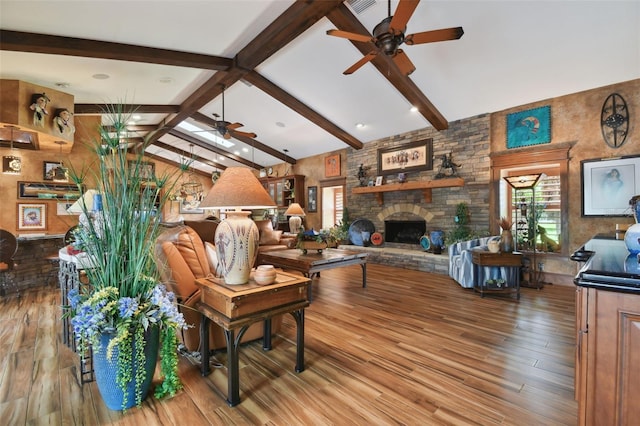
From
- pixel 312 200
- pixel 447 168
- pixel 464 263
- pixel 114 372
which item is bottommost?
pixel 114 372

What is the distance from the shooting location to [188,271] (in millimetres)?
2264

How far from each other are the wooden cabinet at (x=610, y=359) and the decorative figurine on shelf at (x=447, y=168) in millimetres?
4807

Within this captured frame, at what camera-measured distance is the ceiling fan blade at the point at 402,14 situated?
235cm

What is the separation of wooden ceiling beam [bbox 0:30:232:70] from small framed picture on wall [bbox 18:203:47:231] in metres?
→ 3.55

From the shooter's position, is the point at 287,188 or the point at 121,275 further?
the point at 287,188

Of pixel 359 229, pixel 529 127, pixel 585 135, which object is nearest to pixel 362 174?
pixel 359 229

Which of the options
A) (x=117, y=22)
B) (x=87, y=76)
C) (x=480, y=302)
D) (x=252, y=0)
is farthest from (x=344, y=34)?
(x=87, y=76)

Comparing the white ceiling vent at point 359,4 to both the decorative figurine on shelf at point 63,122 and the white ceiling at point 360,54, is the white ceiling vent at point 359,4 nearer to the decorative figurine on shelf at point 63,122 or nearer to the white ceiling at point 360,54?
the white ceiling at point 360,54

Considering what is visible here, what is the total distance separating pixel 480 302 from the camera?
365 cm

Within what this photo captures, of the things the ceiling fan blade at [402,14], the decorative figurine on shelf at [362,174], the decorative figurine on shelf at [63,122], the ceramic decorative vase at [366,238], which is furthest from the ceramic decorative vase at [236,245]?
the decorative figurine on shelf at [362,174]

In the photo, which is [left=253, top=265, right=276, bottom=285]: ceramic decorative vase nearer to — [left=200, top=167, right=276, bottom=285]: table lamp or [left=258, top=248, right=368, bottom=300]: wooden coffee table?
[left=200, top=167, right=276, bottom=285]: table lamp

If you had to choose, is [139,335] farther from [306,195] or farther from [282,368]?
[306,195]

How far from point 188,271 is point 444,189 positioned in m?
5.12

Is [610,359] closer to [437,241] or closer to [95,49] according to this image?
[437,241]
